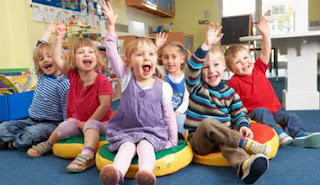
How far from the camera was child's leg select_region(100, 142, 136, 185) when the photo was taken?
43.0 inches

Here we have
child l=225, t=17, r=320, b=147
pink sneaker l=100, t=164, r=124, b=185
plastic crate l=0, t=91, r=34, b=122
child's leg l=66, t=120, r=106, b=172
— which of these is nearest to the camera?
pink sneaker l=100, t=164, r=124, b=185

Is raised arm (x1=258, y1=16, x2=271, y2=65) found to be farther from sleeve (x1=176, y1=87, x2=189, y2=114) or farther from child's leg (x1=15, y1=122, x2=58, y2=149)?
child's leg (x1=15, y1=122, x2=58, y2=149)

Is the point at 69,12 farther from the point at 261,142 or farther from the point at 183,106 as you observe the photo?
the point at 261,142

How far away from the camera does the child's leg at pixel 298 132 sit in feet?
5.40

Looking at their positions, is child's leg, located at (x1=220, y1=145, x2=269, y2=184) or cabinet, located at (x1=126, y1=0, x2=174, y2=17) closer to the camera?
child's leg, located at (x1=220, y1=145, x2=269, y2=184)

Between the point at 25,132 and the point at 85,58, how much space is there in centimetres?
62

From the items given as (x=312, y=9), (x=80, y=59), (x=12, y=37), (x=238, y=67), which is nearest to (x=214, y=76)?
(x=238, y=67)

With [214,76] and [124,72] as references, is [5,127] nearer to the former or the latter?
[124,72]

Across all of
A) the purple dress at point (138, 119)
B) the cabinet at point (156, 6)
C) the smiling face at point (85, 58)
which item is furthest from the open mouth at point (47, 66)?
the cabinet at point (156, 6)

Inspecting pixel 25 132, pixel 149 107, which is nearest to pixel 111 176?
pixel 149 107

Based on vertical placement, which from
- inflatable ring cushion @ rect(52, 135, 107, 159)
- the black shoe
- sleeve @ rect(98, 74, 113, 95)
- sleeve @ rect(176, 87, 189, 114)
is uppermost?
sleeve @ rect(98, 74, 113, 95)

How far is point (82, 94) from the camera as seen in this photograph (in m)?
1.78

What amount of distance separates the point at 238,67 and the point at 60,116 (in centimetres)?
126

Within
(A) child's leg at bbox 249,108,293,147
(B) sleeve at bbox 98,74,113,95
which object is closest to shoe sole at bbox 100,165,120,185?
(B) sleeve at bbox 98,74,113,95
